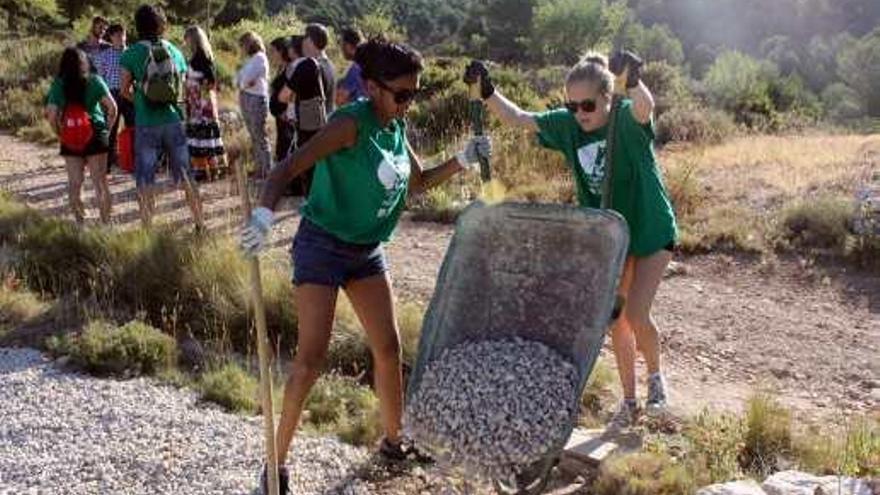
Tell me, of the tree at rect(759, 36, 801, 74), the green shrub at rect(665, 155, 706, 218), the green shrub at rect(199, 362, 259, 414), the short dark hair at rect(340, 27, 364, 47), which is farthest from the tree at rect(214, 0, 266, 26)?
the tree at rect(759, 36, 801, 74)

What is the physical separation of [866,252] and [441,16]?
55162 millimetres

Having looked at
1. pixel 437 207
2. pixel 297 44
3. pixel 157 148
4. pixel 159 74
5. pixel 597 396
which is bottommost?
pixel 597 396

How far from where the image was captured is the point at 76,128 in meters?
7.60

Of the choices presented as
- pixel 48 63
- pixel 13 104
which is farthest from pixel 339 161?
pixel 48 63

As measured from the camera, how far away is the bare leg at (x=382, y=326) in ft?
12.4

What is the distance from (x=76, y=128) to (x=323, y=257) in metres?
4.67

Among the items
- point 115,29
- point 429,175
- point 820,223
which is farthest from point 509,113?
point 115,29

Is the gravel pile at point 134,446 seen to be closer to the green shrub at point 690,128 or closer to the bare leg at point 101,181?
the bare leg at point 101,181

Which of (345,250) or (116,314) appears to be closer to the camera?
(345,250)

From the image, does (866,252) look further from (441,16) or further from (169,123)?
(441,16)

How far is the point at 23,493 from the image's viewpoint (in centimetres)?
395

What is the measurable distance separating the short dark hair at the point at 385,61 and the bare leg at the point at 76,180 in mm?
4983

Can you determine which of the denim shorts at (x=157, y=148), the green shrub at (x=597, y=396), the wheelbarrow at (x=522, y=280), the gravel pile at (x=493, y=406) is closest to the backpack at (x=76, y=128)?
the denim shorts at (x=157, y=148)

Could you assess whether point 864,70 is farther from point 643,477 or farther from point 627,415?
point 643,477
